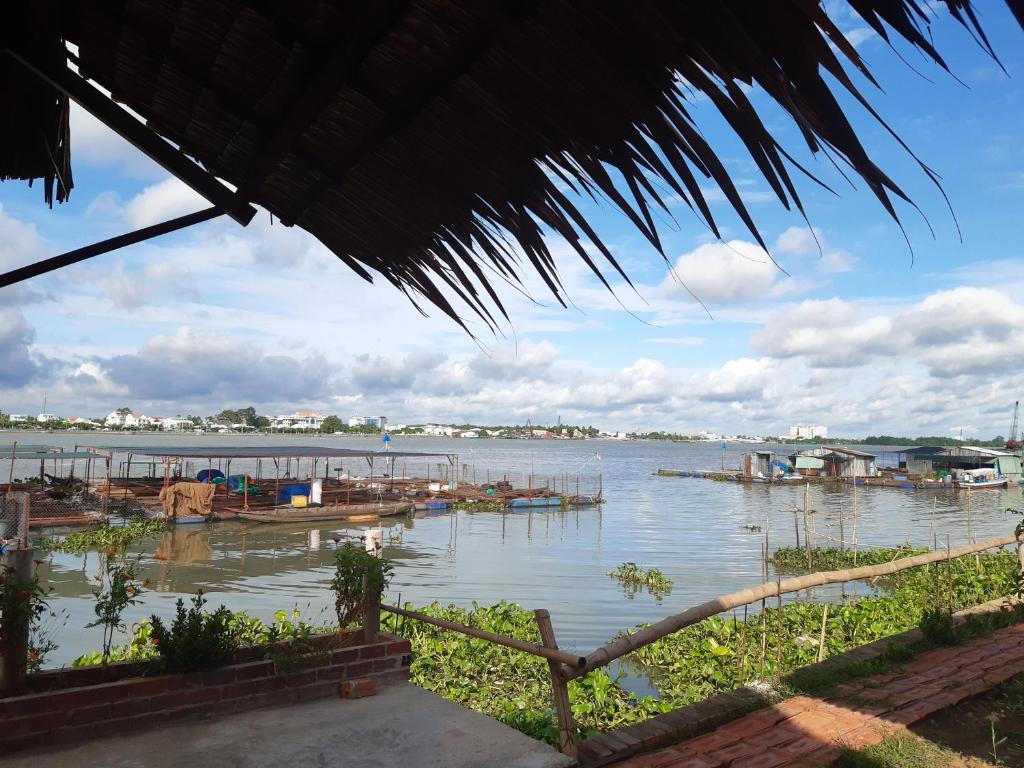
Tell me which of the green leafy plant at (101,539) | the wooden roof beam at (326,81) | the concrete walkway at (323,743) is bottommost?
the green leafy plant at (101,539)

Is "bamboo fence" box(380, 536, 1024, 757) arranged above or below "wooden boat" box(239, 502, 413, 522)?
above

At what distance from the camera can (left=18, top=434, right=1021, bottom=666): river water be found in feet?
52.9

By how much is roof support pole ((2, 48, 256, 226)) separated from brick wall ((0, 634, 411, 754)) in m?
2.96

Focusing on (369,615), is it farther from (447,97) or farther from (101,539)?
(101,539)

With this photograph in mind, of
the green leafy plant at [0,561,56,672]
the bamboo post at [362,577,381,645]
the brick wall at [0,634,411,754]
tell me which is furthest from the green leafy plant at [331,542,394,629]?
the green leafy plant at [0,561,56,672]

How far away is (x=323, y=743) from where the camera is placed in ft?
13.3

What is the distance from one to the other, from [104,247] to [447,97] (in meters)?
1.79

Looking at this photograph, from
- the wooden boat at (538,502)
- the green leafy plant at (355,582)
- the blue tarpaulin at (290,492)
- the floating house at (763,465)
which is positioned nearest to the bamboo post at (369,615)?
the green leafy plant at (355,582)

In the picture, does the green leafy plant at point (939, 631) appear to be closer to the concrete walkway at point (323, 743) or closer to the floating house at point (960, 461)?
the concrete walkway at point (323, 743)

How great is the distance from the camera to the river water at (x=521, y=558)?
16125 mm

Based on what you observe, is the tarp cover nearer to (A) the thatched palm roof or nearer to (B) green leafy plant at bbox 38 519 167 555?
(B) green leafy plant at bbox 38 519 167 555

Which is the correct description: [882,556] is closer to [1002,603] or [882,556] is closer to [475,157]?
[1002,603]

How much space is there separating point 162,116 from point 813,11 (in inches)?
87.8

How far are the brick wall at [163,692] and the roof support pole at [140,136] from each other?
296cm
